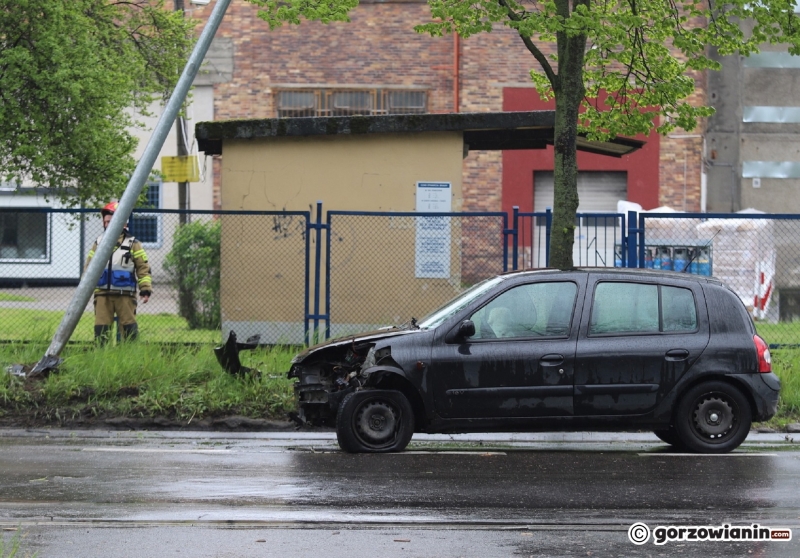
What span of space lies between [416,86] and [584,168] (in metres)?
4.87

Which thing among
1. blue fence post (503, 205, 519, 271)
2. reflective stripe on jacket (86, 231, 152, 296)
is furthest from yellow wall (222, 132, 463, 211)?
reflective stripe on jacket (86, 231, 152, 296)

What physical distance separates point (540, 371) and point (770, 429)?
3.14 m

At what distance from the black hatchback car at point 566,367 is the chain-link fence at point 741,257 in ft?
13.0

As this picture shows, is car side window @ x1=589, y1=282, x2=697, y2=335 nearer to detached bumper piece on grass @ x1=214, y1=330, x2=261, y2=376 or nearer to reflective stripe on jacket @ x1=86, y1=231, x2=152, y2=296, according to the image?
detached bumper piece on grass @ x1=214, y1=330, x2=261, y2=376

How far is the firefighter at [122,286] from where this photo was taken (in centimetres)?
1279

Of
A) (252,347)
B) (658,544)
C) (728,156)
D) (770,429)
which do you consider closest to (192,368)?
(252,347)

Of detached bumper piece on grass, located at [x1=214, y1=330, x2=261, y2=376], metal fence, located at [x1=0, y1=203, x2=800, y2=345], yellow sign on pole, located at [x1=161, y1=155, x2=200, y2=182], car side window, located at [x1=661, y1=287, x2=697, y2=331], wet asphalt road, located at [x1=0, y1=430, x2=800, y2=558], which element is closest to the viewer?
wet asphalt road, located at [x1=0, y1=430, x2=800, y2=558]

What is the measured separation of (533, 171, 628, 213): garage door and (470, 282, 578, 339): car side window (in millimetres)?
18093

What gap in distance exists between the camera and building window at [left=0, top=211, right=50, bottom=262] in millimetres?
13547

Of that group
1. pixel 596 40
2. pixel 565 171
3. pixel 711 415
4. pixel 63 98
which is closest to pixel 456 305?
pixel 711 415

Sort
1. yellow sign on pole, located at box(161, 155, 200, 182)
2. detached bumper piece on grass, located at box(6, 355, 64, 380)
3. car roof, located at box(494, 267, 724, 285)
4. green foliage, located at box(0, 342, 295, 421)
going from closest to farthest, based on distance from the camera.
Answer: car roof, located at box(494, 267, 724, 285), green foliage, located at box(0, 342, 295, 421), detached bumper piece on grass, located at box(6, 355, 64, 380), yellow sign on pole, located at box(161, 155, 200, 182)

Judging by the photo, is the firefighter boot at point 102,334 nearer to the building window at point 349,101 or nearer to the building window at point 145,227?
the building window at point 145,227

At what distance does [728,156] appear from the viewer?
2939 centimetres

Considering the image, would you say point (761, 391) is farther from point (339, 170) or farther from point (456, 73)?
point (456, 73)
